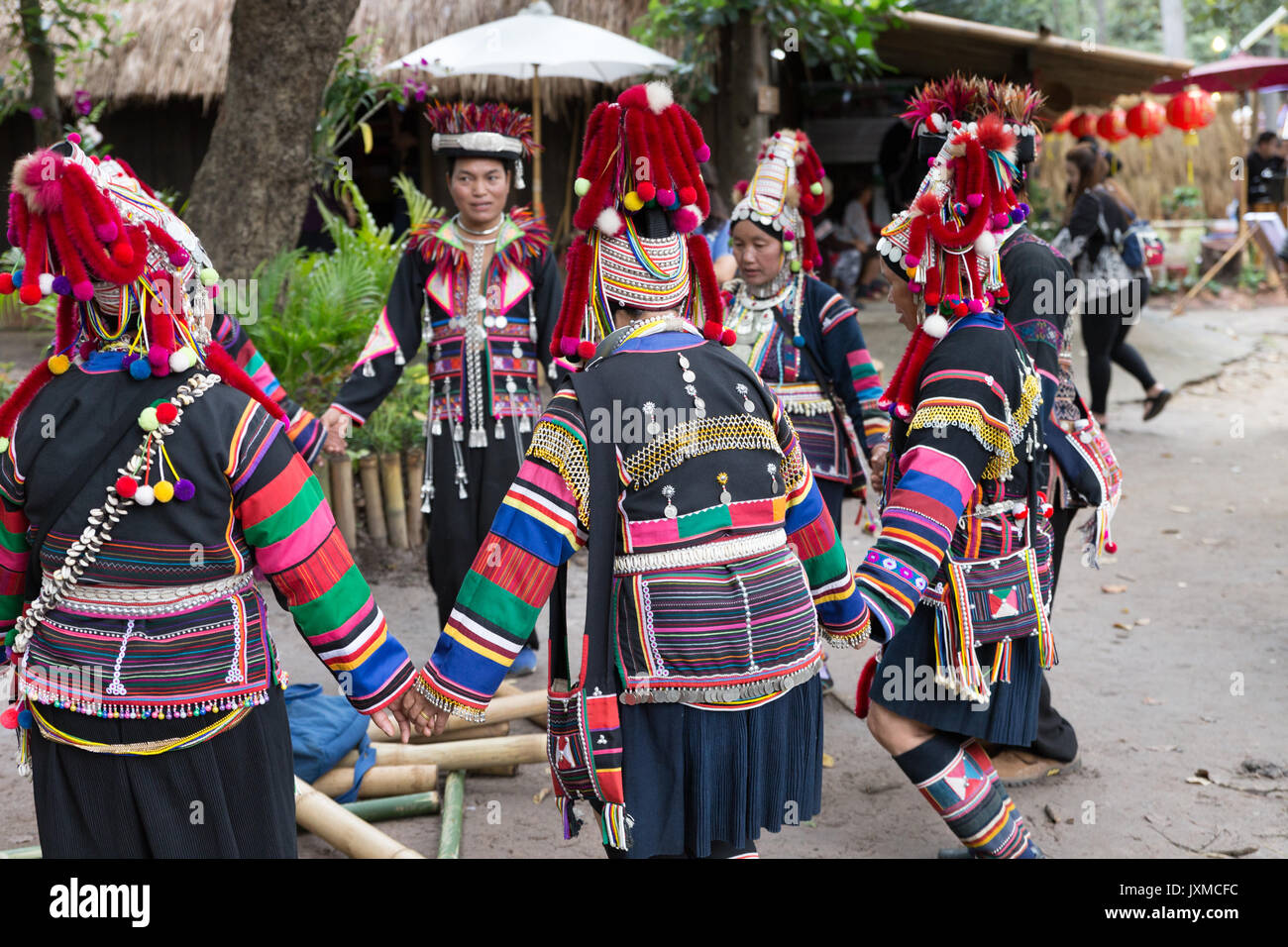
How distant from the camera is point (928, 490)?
2975mm

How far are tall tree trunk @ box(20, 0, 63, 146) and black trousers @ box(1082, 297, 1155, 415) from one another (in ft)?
23.4

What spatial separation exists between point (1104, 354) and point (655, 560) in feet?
24.0

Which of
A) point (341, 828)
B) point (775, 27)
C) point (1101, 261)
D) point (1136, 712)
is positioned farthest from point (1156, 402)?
point (341, 828)

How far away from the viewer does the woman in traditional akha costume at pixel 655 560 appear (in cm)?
247

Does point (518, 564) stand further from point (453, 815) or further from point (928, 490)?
point (453, 815)

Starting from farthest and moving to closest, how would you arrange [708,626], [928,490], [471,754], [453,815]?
[471,754] < [453,815] < [928,490] < [708,626]

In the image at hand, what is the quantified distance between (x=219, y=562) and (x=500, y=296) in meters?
2.41

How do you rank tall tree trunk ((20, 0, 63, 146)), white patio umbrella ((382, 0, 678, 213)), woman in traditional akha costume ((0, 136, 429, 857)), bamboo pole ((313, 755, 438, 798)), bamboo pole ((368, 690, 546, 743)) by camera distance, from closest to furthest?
woman in traditional akha costume ((0, 136, 429, 857))
bamboo pole ((313, 755, 438, 798))
bamboo pole ((368, 690, 546, 743))
tall tree trunk ((20, 0, 63, 146))
white patio umbrella ((382, 0, 678, 213))

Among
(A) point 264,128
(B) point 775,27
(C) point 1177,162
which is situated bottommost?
(A) point 264,128

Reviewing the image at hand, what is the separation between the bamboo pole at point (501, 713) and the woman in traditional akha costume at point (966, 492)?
139cm

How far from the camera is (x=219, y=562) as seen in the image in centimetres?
243

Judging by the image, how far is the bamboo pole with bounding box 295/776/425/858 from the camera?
330 cm

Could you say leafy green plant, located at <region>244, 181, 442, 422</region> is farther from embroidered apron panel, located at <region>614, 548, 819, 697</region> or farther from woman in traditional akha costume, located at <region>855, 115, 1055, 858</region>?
embroidered apron panel, located at <region>614, 548, 819, 697</region>

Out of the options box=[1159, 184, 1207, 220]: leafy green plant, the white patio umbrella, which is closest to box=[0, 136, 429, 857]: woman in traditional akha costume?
the white patio umbrella
